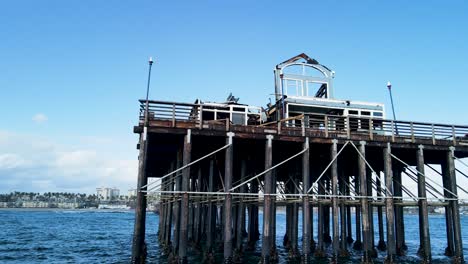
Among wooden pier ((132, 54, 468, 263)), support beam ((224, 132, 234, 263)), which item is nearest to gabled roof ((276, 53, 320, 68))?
wooden pier ((132, 54, 468, 263))

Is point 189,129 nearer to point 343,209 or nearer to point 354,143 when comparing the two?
point 354,143

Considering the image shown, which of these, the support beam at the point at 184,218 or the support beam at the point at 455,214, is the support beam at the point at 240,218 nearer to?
the support beam at the point at 184,218

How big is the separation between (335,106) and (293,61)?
5280mm

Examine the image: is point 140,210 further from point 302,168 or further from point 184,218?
point 302,168

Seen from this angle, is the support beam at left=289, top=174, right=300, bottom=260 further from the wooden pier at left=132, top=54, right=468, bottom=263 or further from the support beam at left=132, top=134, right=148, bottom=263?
the support beam at left=132, top=134, right=148, bottom=263

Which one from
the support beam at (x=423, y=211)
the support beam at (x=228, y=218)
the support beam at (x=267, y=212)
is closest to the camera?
the support beam at (x=228, y=218)

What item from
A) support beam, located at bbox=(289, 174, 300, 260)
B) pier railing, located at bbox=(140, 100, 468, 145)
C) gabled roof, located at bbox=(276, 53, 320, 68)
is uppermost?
gabled roof, located at bbox=(276, 53, 320, 68)

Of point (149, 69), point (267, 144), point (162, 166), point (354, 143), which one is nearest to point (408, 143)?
point (354, 143)

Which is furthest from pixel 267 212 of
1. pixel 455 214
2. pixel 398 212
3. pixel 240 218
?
pixel 455 214

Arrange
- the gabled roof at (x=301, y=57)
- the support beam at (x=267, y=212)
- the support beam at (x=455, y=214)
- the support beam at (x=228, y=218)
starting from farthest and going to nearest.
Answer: the gabled roof at (x=301, y=57)
the support beam at (x=455, y=214)
the support beam at (x=267, y=212)
the support beam at (x=228, y=218)

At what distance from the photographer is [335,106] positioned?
27422 millimetres

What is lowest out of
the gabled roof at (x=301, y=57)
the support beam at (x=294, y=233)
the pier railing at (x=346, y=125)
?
the support beam at (x=294, y=233)

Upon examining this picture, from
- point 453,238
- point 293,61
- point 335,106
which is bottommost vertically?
point 453,238

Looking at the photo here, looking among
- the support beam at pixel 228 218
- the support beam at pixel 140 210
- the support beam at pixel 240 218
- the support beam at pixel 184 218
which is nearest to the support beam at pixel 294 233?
the support beam at pixel 240 218
